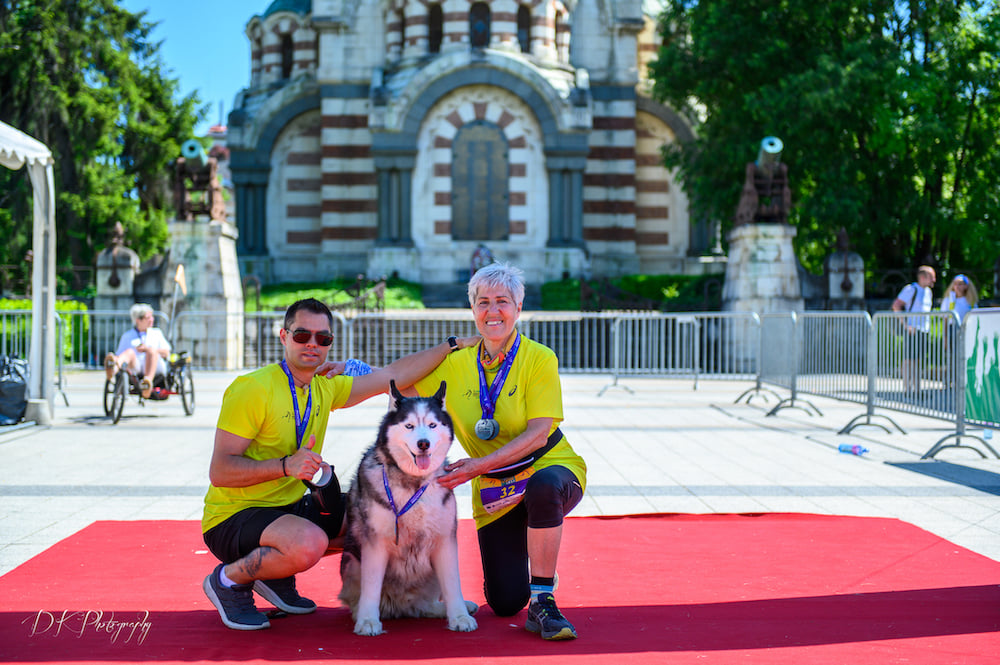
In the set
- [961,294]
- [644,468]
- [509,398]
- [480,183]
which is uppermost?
[480,183]

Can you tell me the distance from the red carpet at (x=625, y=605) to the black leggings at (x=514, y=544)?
14 cm

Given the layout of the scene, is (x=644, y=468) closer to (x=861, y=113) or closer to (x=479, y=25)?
(x=861, y=113)

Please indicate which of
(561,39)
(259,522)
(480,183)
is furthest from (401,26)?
(259,522)

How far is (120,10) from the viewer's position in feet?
127

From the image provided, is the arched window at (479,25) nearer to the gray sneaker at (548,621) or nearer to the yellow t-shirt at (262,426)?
the yellow t-shirt at (262,426)

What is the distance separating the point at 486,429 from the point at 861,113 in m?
22.7

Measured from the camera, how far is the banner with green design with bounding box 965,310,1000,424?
9680 millimetres

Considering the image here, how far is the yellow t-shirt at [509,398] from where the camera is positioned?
4949 mm

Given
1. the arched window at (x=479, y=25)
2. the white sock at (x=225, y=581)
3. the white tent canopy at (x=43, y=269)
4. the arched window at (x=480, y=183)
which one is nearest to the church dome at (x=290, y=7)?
the arched window at (x=479, y=25)

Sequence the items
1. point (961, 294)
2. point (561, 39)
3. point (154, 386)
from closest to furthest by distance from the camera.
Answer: point (154, 386)
point (961, 294)
point (561, 39)

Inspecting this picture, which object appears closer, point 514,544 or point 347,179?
point 514,544

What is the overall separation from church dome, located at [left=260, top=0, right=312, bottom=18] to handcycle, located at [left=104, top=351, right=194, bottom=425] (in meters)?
23.4

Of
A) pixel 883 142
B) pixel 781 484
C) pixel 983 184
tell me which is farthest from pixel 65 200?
pixel 781 484

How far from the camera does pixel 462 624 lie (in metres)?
4.60
